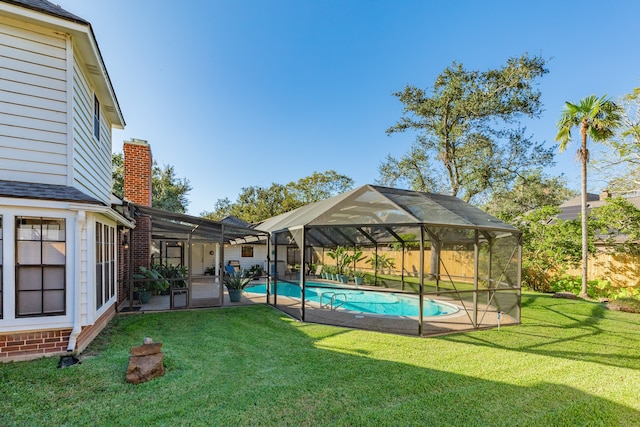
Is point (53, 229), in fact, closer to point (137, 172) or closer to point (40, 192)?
point (40, 192)

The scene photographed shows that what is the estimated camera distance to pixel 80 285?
4.71 meters

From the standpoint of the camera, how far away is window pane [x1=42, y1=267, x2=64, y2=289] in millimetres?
4592

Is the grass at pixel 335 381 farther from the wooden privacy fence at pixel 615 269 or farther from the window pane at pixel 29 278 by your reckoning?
the wooden privacy fence at pixel 615 269

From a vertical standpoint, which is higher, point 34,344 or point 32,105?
point 32,105

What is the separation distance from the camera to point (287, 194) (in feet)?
107

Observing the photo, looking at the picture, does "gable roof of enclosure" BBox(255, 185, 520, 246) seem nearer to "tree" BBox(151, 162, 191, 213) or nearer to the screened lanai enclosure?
the screened lanai enclosure

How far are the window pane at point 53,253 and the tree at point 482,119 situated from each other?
54.5 ft

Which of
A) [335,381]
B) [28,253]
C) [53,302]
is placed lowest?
[335,381]

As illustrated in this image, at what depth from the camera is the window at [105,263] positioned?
18.6 ft

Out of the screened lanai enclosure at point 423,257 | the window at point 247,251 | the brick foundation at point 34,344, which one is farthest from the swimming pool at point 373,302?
the brick foundation at point 34,344

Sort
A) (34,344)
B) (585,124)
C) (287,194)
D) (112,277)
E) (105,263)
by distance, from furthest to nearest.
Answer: (287,194), (585,124), (112,277), (105,263), (34,344)

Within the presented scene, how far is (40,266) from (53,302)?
591 mm

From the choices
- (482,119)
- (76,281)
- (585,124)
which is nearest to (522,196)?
(482,119)

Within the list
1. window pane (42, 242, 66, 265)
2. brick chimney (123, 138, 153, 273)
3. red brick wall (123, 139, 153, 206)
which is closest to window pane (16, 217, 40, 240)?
window pane (42, 242, 66, 265)
